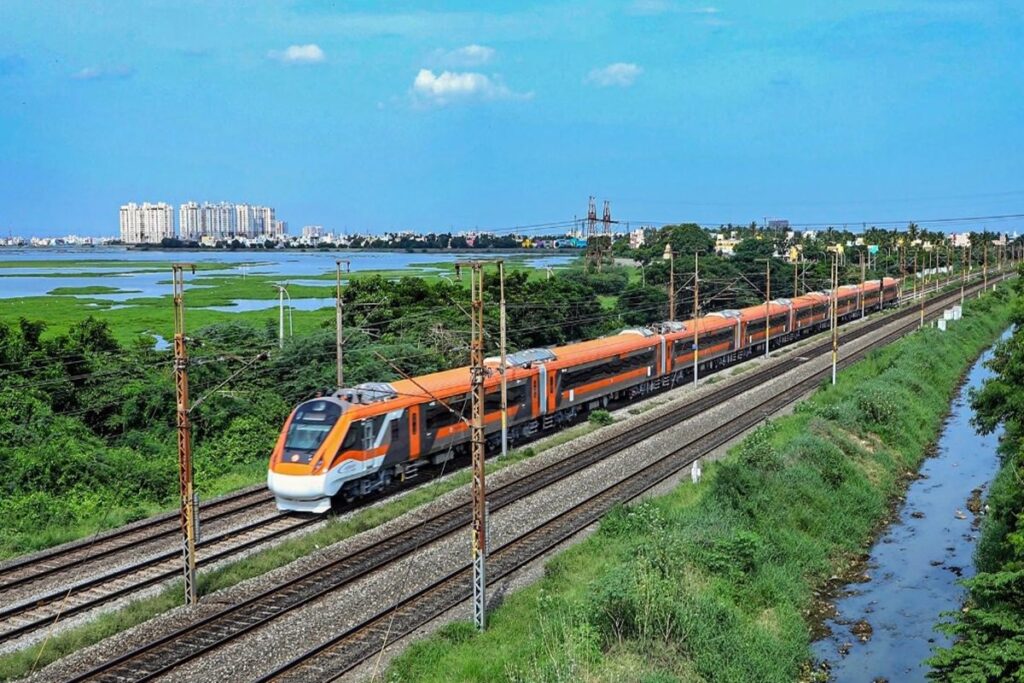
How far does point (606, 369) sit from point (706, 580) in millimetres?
20143

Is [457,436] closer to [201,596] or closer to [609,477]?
[609,477]

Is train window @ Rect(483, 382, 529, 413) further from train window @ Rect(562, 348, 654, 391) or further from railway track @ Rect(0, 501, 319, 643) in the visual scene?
railway track @ Rect(0, 501, 319, 643)

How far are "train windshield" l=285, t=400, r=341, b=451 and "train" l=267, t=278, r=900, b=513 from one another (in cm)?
2

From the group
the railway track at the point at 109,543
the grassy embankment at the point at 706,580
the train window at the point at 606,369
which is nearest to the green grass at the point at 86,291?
the train window at the point at 606,369

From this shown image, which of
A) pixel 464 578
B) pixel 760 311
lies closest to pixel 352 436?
pixel 464 578

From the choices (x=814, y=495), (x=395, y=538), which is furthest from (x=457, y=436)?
(x=814, y=495)

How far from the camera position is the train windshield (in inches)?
924

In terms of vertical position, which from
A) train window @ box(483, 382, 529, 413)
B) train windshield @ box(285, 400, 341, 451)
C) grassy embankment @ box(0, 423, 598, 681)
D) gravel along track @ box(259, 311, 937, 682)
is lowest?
gravel along track @ box(259, 311, 937, 682)

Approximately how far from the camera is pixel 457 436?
28625mm

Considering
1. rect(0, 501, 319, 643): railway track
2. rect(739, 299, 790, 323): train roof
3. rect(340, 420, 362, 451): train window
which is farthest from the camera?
rect(739, 299, 790, 323): train roof

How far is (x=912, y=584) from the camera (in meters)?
23.3

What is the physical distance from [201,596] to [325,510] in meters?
5.39

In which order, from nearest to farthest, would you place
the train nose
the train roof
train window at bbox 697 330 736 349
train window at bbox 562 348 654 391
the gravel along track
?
the gravel along track < the train nose < train window at bbox 562 348 654 391 < train window at bbox 697 330 736 349 < the train roof

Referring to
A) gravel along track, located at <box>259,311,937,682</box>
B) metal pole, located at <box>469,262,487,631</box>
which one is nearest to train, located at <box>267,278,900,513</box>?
metal pole, located at <box>469,262,487,631</box>
